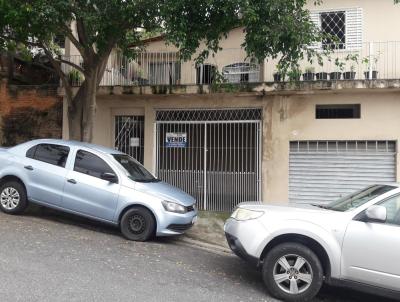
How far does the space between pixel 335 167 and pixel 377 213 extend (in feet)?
23.0

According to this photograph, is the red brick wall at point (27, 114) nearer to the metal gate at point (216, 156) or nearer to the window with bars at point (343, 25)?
the metal gate at point (216, 156)

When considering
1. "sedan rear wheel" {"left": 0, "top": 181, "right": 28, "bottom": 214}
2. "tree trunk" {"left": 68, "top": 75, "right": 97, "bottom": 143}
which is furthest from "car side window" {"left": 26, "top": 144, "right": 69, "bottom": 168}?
"tree trunk" {"left": 68, "top": 75, "right": 97, "bottom": 143}

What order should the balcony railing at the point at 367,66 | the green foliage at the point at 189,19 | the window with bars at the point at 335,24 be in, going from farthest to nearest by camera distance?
1. the window with bars at the point at 335,24
2. the balcony railing at the point at 367,66
3. the green foliage at the point at 189,19

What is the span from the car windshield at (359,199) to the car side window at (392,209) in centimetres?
17

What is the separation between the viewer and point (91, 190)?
8.60 m

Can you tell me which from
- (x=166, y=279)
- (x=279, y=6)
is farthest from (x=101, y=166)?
(x=279, y=6)

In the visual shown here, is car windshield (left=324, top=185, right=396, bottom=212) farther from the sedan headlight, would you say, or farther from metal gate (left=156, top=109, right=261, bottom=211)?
metal gate (left=156, top=109, right=261, bottom=211)

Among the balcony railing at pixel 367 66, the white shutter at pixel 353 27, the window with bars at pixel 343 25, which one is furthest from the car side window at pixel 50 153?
the white shutter at pixel 353 27

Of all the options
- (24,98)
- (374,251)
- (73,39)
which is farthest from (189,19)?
(24,98)

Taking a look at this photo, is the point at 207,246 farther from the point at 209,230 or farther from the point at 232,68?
the point at 232,68

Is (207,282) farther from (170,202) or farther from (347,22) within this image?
(347,22)

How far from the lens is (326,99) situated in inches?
479

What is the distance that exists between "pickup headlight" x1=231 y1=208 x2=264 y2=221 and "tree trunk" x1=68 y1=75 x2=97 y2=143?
5.74 m

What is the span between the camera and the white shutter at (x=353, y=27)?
495 inches
